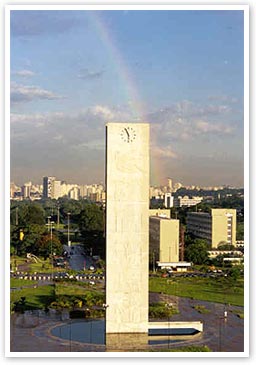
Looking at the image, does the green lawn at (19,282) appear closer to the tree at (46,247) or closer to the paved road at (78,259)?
the paved road at (78,259)

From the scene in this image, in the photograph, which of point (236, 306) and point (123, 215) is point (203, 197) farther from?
point (123, 215)

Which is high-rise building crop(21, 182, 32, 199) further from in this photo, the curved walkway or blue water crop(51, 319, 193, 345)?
blue water crop(51, 319, 193, 345)

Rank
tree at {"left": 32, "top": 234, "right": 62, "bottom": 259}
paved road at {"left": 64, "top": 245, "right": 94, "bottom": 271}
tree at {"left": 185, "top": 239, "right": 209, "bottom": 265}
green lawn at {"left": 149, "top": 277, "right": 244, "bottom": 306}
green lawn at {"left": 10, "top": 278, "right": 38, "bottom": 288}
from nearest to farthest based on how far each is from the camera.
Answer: green lawn at {"left": 149, "top": 277, "right": 244, "bottom": 306} → green lawn at {"left": 10, "top": 278, "right": 38, "bottom": 288} → paved road at {"left": 64, "top": 245, "right": 94, "bottom": 271} → tree at {"left": 185, "top": 239, "right": 209, "bottom": 265} → tree at {"left": 32, "top": 234, "right": 62, "bottom": 259}

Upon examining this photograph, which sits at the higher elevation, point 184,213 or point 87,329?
point 184,213

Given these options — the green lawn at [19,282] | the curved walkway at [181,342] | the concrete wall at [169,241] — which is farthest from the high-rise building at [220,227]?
the curved walkway at [181,342]

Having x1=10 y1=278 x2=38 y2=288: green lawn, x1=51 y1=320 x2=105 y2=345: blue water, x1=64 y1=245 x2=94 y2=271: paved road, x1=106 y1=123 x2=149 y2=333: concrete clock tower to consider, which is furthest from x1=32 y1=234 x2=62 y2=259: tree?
x1=106 y1=123 x2=149 y2=333: concrete clock tower

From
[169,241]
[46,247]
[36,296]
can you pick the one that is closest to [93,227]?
[46,247]
